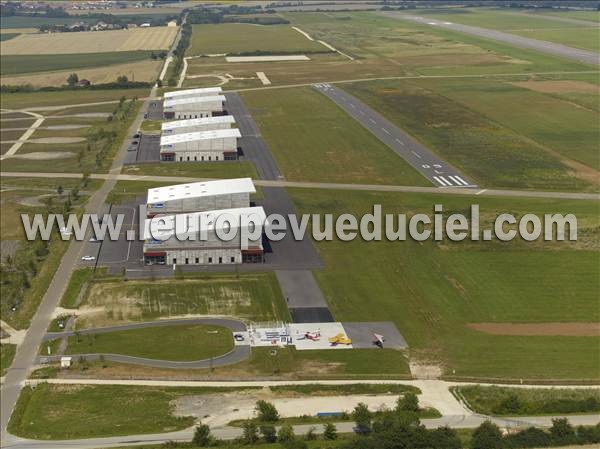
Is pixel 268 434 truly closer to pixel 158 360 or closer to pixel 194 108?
pixel 158 360

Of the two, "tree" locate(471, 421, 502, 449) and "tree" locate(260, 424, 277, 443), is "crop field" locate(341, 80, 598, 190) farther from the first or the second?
"tree" locate(260, 424, 277, 443)

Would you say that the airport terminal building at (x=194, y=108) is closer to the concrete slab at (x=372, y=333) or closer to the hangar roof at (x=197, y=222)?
the hangar roof at (x=197, y=222)

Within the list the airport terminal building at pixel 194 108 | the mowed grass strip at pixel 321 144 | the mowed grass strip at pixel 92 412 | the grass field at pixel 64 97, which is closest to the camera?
the mowed grass strip at pixel 92 412

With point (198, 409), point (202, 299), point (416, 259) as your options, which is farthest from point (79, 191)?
point (198, 409)

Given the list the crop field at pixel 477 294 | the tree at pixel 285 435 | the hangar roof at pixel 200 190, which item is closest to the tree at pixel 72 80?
the hangar roof at pixel 200 190

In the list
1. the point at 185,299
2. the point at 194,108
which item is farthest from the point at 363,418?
the point at 194,108
